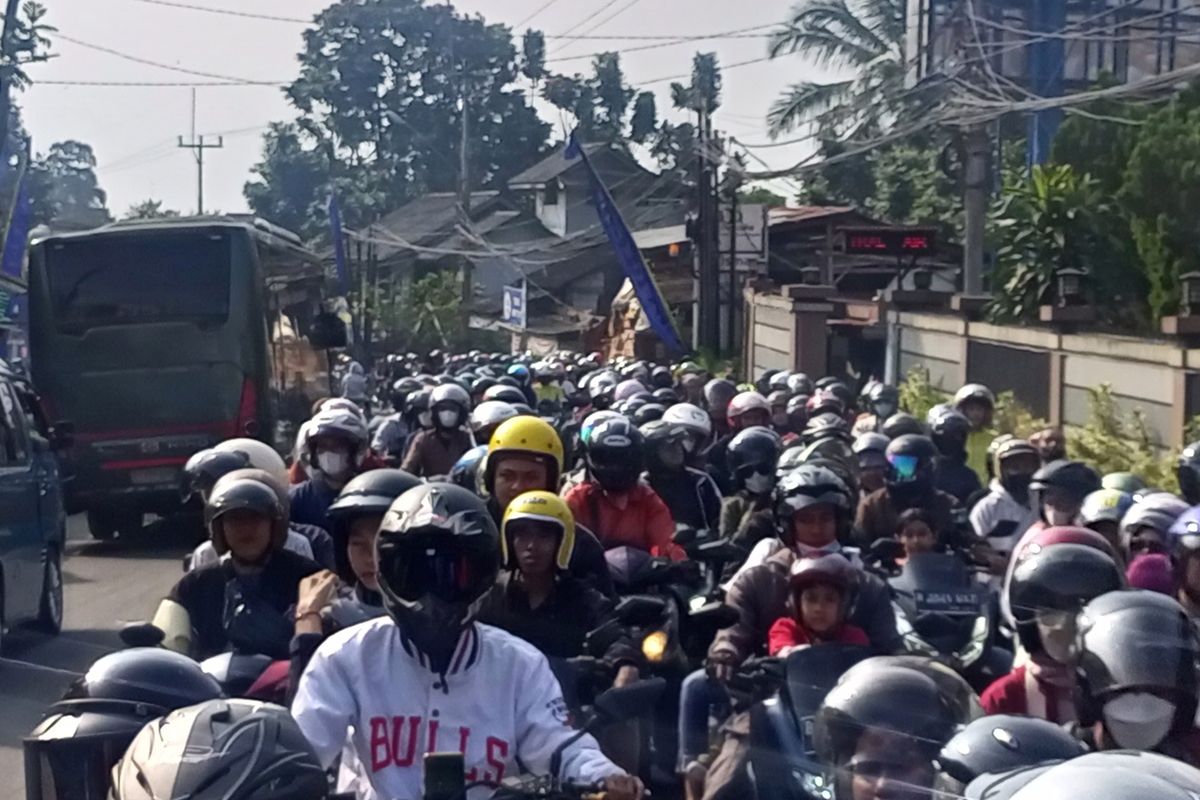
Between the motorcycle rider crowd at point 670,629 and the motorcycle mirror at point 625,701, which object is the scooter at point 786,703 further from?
the motorcycle mirror at point 625,701

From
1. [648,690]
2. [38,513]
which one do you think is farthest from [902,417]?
[648,690]

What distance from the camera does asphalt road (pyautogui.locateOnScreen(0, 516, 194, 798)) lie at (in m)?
10.9

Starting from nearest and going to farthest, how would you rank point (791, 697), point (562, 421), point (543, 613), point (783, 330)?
point (791, 697) < point (543, 613) < point (562, 421) < point (783, 330)

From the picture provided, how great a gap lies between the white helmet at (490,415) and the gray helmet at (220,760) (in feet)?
36.0

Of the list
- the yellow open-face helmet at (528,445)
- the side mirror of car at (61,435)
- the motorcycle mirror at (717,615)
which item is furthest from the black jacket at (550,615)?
the side mirror of car at (61,435)

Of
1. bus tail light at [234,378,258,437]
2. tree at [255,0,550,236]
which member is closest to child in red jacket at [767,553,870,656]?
bus tail light at [234,378,258,437]

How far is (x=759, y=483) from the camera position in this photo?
1141 centimetres

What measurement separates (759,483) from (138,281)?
12298 millimetres

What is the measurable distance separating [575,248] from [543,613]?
6614 centimetres

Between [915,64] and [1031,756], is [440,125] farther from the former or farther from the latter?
[1031,756]

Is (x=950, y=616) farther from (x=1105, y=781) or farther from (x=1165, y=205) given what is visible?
(x=1165, y=205)

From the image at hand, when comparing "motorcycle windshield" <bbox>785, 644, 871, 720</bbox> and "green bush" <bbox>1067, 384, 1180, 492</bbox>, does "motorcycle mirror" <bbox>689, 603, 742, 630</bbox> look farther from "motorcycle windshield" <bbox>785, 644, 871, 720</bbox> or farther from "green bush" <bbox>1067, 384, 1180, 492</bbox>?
"green bush" <bbox>1067, 384, 1180, 492</bbox>

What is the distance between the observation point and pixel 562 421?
75.9 feet

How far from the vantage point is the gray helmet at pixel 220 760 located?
3598mm
